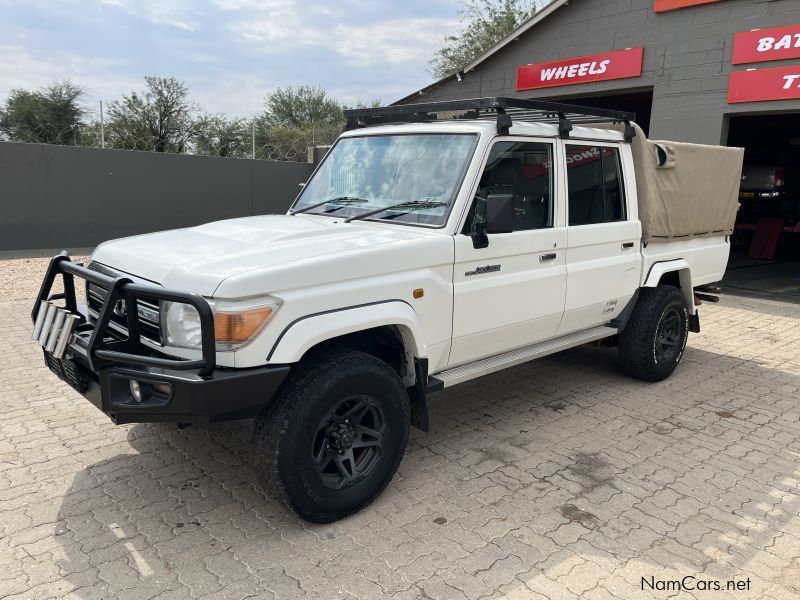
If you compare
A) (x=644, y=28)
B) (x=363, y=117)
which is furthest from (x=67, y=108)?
(x=363, y=117)

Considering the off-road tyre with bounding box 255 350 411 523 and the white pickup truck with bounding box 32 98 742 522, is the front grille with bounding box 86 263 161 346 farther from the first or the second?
the off-road tyre with bounding box 255 350 411 523

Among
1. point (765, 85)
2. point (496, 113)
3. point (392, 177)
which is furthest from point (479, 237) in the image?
point (765, 85)

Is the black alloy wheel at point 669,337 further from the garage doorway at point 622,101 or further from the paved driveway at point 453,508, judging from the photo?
the garage doorway at point 622,101

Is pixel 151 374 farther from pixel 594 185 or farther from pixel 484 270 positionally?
pixel 594 185

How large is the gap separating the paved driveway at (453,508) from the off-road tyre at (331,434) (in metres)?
0.19

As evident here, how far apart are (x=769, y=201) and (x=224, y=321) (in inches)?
674

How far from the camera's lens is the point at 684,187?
5.43m

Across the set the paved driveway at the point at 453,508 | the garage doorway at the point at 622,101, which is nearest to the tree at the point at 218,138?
the garage doorway at the point at 622,101

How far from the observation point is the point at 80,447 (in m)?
3.94

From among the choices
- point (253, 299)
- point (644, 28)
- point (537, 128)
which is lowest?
point (253, 299)

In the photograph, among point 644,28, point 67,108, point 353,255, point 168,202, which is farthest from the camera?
point 67,108

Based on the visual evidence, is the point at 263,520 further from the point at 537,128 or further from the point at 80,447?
the point at 537,128

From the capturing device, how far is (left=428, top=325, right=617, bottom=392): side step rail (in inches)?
144

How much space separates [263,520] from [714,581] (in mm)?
2228
